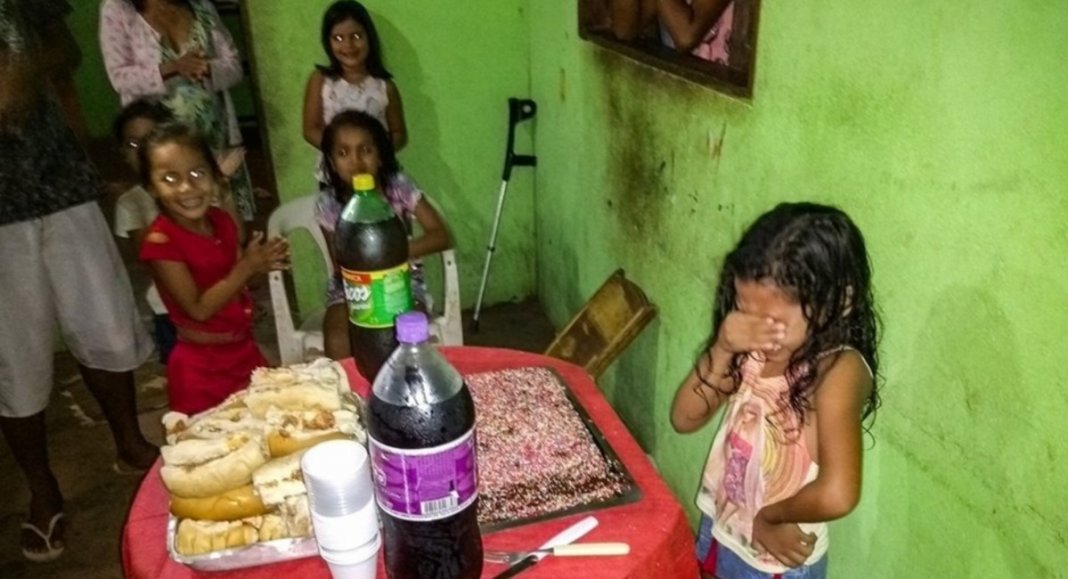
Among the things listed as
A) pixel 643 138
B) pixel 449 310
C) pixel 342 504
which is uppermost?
pixel 643 138

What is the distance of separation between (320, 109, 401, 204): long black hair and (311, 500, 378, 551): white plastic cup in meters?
1.66

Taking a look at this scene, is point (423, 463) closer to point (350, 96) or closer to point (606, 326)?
point (606, 326)

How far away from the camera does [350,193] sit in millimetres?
2797

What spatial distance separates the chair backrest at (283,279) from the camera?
9.45 ft

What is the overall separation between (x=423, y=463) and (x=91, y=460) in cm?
262

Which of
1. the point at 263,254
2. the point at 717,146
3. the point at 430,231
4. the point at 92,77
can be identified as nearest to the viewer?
the point at 717,146

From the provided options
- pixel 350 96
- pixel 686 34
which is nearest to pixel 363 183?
pixel 686 34

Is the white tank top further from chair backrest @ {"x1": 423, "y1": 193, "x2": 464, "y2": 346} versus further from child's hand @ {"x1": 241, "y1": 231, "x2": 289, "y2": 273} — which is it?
child's hand @ {"x1": 241, "y1": 231, "x2": 289, "y2": 273}

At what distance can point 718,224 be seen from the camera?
216 cm

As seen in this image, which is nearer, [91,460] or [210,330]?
[210,330]

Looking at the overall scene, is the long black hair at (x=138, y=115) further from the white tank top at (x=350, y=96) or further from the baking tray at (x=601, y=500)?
the baking tray at (x=601, y=500)

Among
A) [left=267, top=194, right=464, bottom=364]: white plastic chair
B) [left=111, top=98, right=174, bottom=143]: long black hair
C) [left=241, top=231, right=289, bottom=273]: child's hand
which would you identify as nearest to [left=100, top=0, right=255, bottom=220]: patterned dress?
[left=111, top=98, right=174, bottom=143]: long black hair

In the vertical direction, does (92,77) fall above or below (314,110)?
below

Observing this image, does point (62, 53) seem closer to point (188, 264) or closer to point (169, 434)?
point (188, 264)
